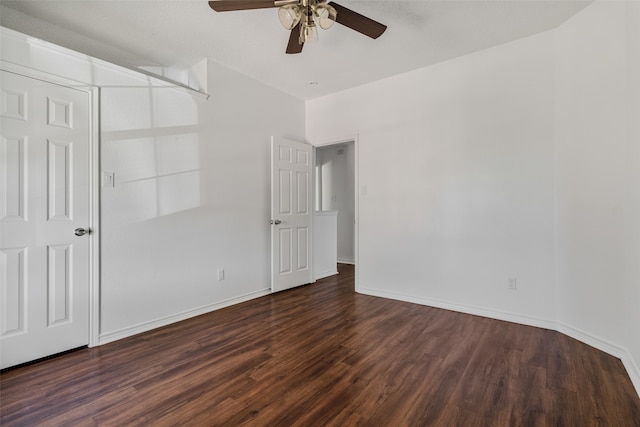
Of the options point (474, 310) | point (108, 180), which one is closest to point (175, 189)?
point (108, 180)

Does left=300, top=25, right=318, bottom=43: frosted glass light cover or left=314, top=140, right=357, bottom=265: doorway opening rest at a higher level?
left=300, top=25, right=318, bottom=43: frosted glass light cover

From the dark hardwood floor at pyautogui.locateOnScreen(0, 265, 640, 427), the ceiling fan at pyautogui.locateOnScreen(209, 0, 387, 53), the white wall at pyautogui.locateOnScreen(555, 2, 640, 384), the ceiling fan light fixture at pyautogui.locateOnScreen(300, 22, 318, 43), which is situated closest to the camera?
the dark hardwood floor at pyautogui.locateOnScreen(0, 265, 640, 427)

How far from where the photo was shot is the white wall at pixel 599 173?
6.51 feet

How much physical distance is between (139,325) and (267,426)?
6.02 ft

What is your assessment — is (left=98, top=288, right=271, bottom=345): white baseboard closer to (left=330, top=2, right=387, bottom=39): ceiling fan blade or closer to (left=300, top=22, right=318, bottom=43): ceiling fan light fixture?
(left=300, top=22, right=318, bottom=43): ceiling fan light fixture

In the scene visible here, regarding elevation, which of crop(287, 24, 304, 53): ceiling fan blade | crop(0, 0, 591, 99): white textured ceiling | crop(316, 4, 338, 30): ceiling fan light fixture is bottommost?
crop(316, 4, 338, 30): ceiling fan light fixture

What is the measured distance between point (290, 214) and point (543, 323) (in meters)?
2.99

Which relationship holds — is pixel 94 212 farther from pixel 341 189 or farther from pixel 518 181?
pixel 341 189

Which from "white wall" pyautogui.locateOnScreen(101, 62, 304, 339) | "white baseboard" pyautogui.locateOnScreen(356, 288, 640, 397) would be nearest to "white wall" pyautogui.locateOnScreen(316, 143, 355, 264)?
"white baseboard" pyautogui.locateOnScreen(356, 288, 640, 397)

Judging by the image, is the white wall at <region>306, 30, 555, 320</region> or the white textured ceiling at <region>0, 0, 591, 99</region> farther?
the white wall at <region>306, 30, 555, 320</region>

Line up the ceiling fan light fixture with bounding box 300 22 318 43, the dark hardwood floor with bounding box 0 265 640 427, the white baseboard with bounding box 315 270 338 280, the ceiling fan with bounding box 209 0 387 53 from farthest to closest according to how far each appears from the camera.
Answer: the white baseboard with bounding box 315 270 338 280
the ceiling fan light fixture with bounding box 300 22 318 43
the ceiling fan with bounding box 209 0 387 53
the dark hardwood floor with bounding box 0 265 640 427

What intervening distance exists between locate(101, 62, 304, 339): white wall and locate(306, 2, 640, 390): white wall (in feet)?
4.54

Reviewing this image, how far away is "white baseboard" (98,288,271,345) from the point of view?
8.07 feet

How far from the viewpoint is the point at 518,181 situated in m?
2.77
